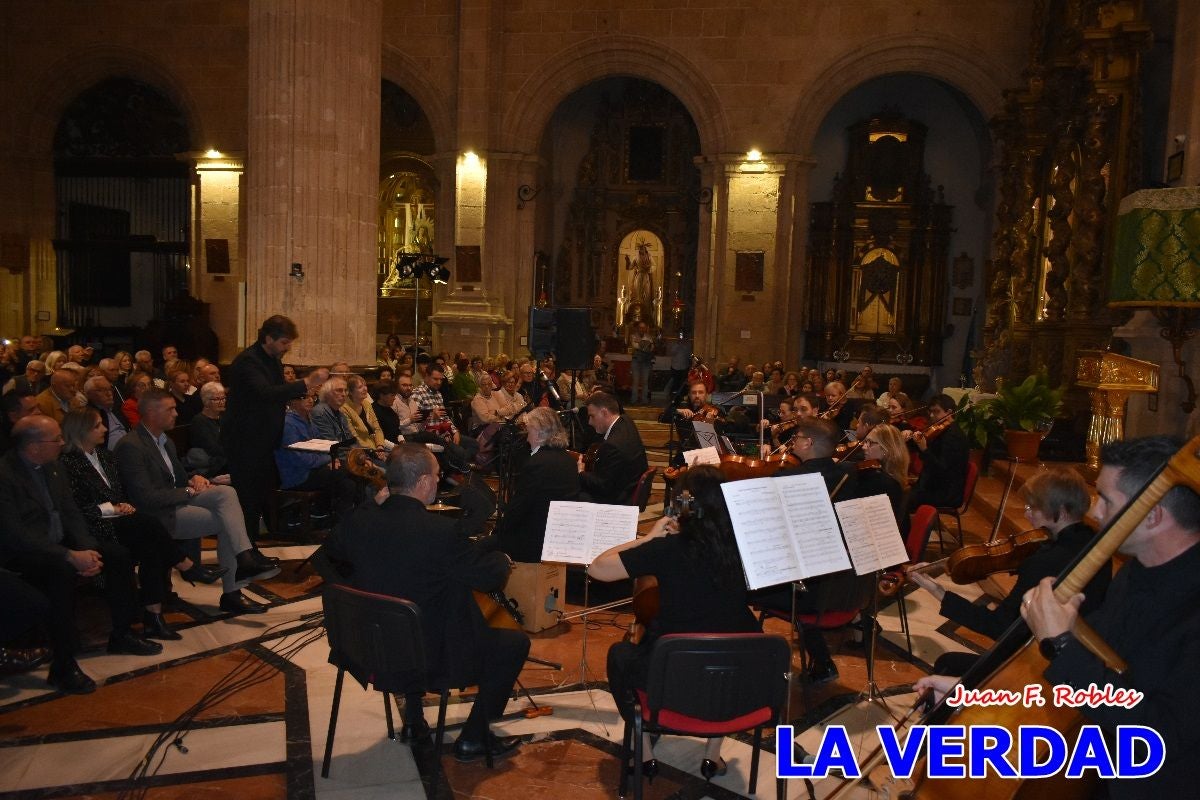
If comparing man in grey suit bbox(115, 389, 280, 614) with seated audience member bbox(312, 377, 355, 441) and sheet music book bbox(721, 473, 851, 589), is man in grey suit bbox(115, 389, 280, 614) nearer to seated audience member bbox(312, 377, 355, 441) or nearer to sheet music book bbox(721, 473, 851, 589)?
seated audience member bbox(312, 377, 355, 441)

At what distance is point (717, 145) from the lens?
56.0ft

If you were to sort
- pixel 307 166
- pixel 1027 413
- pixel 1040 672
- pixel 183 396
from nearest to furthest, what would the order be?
pixel 1040 672, pixel 183 396, pixel 1027 413, pixel 307 166

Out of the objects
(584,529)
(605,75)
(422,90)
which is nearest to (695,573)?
(584,529)

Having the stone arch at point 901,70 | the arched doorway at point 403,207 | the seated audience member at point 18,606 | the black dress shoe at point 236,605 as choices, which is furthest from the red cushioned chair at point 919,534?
the arched doorway at point 403,207

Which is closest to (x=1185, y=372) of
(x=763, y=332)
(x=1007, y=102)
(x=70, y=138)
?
(x=1007, y=102)

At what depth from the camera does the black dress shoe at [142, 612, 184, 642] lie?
5.13 m

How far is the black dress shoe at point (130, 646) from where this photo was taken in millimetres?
4895

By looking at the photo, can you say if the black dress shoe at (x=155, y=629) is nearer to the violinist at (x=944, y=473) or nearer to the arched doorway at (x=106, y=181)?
the violinist at (x=944, y=473)

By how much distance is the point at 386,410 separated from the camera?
8625mm

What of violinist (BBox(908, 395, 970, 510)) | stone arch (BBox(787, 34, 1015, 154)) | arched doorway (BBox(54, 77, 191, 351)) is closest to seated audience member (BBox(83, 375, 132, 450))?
violinist (BBox(908, 395, 970, 510))

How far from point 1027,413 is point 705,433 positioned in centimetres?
335

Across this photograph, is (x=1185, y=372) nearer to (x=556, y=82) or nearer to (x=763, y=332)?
(x=763, y=332)

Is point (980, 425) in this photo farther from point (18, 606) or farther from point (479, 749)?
point (18, 606)

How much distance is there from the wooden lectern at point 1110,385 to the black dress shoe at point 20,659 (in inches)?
284
